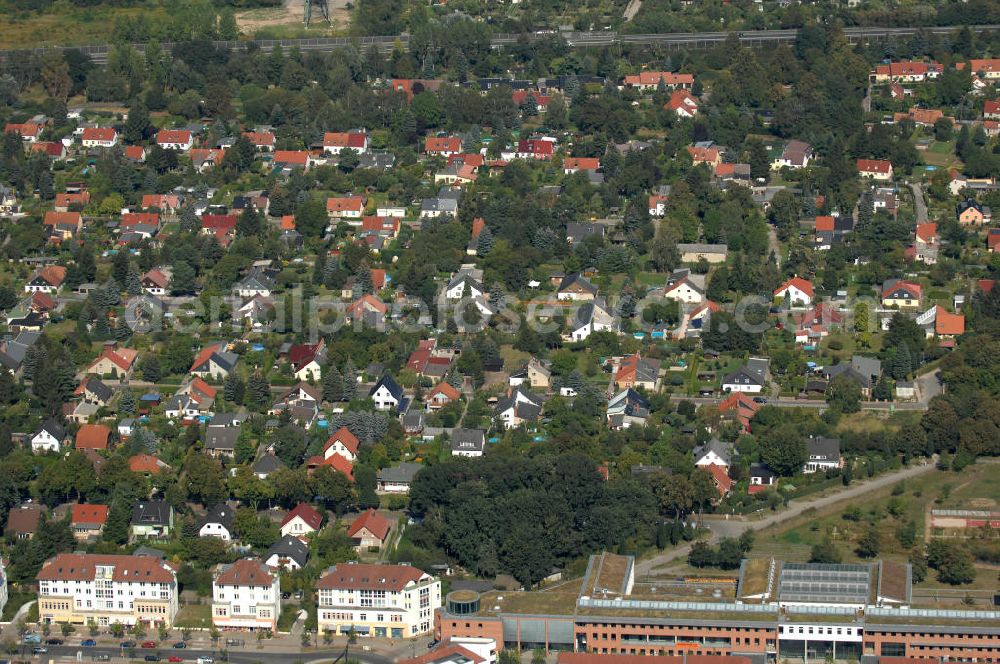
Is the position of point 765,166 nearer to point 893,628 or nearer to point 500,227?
point 500,227

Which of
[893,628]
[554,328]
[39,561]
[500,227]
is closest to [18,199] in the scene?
[500,227]

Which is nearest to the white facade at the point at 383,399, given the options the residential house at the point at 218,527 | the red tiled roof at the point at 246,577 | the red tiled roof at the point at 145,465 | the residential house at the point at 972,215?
the red tiled roof at the point at 145,465

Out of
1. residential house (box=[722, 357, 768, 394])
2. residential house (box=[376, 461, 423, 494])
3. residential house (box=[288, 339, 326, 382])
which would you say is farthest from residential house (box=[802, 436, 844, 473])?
residential house (box=[288, 339, 326, 382])

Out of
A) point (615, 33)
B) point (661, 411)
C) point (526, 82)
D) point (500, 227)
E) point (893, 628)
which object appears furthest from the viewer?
point (615, 33)

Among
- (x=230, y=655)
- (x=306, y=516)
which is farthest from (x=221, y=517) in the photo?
(x=230, y=655)

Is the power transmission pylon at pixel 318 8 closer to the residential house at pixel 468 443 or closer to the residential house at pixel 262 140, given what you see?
the residential house at pixel 262 140

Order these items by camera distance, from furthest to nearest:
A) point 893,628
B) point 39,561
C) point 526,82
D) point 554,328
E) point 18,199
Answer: point 526,82, point 18,199, point 554,328, point 39,561, point 893,628
